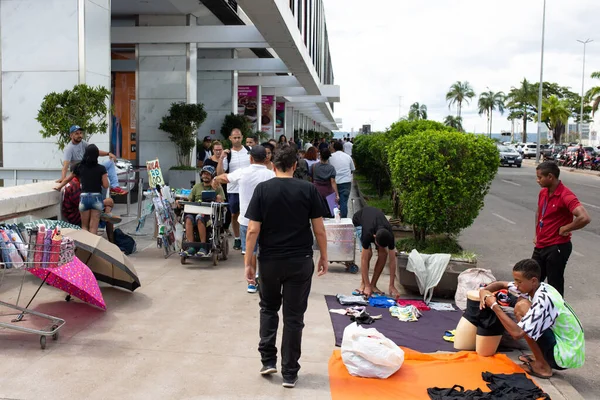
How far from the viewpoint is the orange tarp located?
501 cm

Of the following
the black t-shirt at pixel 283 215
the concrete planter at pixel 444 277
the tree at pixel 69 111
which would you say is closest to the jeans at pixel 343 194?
the tree at pixel 69 111

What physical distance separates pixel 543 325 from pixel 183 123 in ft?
53.1

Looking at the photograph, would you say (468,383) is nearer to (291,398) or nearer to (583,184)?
(291,398)

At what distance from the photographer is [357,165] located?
102ft

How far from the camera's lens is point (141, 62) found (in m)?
20.9

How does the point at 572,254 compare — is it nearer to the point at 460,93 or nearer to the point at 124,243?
the point at 124,243

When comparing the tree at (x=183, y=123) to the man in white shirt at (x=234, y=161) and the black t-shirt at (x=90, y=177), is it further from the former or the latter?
the black t-shirt at (x=90, y=177)

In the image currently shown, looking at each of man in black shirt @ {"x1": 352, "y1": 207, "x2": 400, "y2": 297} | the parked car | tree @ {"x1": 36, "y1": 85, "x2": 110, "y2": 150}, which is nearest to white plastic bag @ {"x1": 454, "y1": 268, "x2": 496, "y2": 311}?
man in black shirt @ {"x1": 352, "y1": 207, "x2": 400, "y2": 297}

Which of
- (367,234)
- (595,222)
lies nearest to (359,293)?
(367,234)

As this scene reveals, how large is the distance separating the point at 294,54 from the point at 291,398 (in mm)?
16362

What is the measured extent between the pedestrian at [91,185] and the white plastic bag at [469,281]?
5105mm

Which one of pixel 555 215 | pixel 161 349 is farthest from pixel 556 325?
pixel 161 349

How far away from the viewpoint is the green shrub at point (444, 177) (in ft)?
28.1

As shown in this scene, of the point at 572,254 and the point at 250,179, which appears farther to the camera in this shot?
the point at 572,254
